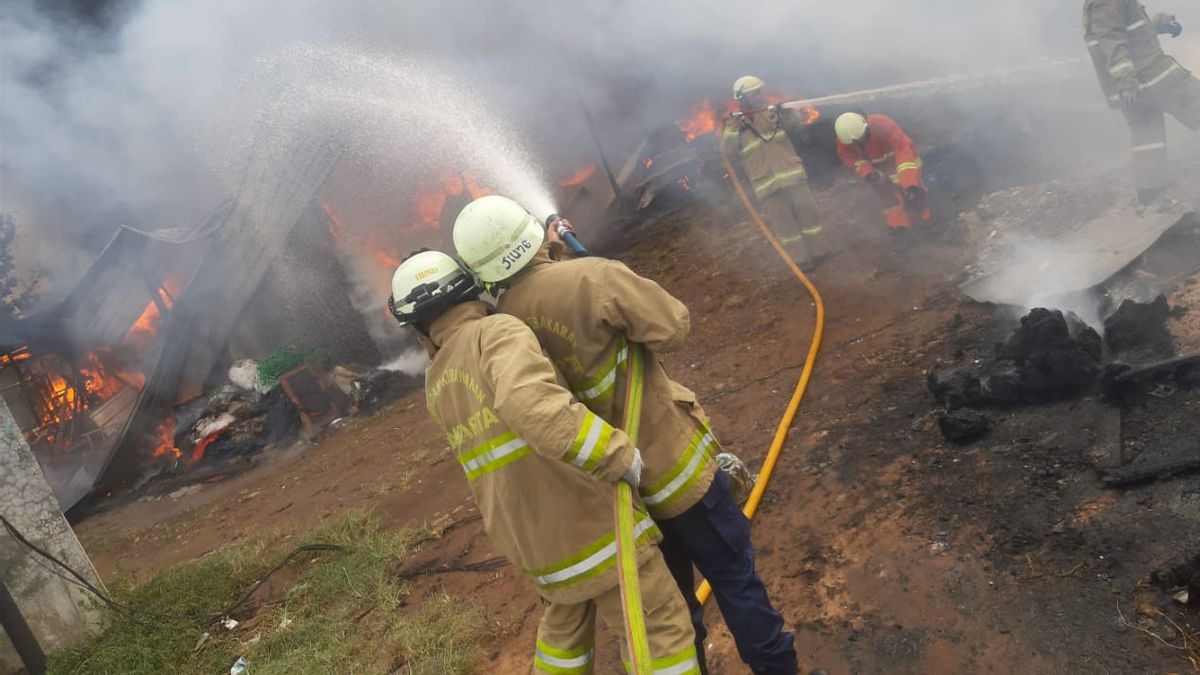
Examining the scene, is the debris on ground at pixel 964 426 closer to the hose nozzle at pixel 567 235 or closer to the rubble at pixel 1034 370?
the rubble at pixel 1034 370

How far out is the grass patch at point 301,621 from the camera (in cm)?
380

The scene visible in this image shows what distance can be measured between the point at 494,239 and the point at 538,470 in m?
0.81

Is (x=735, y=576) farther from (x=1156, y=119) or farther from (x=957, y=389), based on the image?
(x=1156, y=119)

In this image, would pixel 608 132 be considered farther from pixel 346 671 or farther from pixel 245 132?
pixel 346 671

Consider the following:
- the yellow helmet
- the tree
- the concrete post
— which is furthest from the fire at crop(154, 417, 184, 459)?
the yellow helmet

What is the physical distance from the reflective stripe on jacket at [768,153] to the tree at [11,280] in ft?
38.1

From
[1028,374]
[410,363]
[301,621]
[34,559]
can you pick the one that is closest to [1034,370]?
[1028,374]

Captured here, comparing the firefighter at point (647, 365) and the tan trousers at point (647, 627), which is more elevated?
the firefighter at point (647, 365)

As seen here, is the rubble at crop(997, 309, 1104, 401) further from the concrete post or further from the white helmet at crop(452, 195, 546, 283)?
the concrete post

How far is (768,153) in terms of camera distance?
743cm

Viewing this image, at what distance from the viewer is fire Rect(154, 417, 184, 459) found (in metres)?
9.92

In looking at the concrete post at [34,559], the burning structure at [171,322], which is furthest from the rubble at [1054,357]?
the burning structure at [171,322]

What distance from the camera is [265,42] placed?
11.2 m

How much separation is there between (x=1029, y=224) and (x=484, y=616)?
18.7ft
